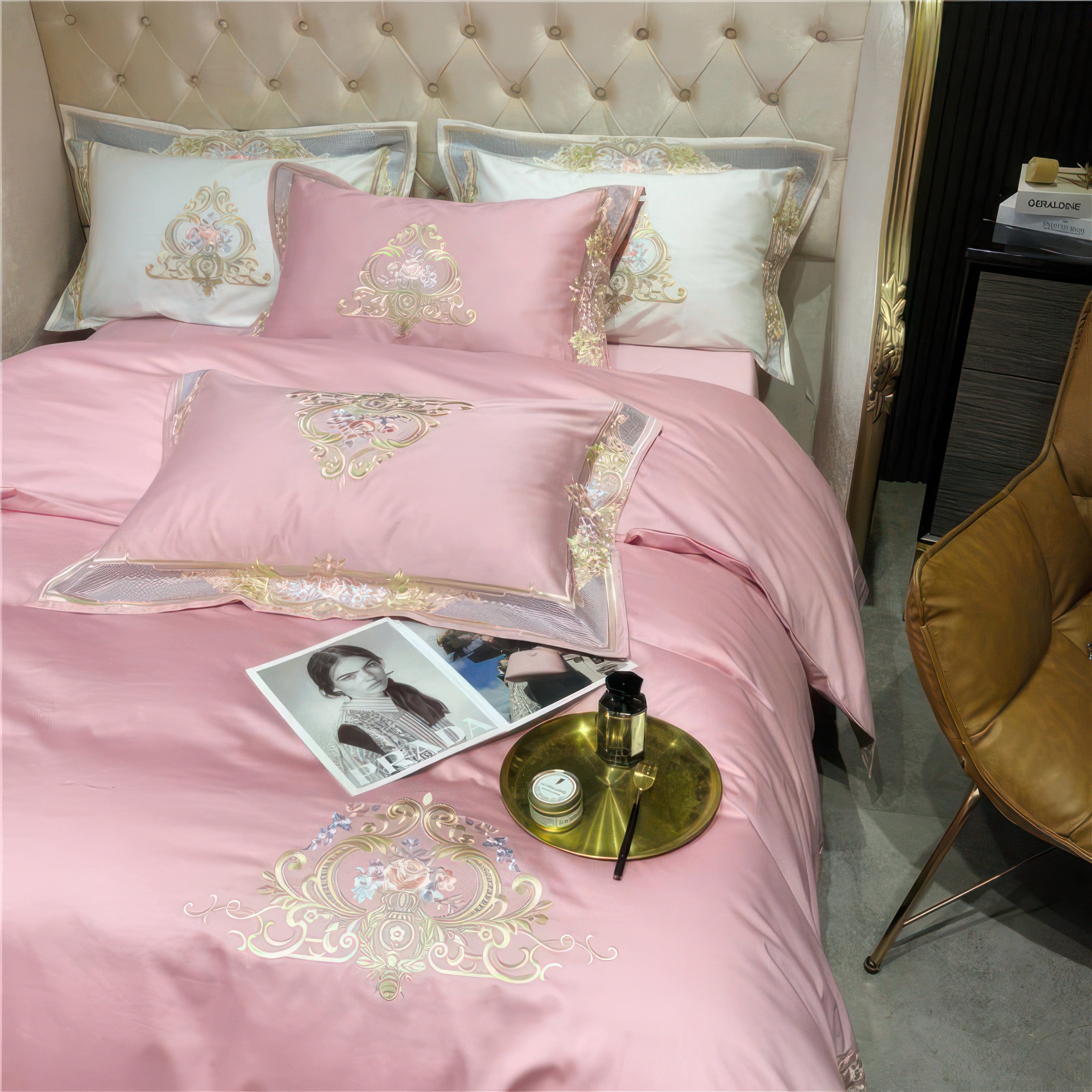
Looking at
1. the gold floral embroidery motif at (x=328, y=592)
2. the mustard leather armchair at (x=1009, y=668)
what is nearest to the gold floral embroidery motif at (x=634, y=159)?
the mustard leather armchair at (x=1009, y=668)

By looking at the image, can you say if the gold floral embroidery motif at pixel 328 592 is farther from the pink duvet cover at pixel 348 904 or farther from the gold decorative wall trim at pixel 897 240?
the gold decorative wall trim at pixel 897 240

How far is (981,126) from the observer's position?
2.35 m

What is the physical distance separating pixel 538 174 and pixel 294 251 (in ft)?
1.76

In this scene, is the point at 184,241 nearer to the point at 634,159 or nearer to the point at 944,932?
the point at 634,159

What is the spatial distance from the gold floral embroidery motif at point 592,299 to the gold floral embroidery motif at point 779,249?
0.39m

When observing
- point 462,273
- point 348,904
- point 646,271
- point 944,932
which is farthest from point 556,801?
point 646,271

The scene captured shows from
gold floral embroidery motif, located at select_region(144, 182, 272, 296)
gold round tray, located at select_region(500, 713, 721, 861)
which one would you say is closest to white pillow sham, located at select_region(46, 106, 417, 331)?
gold floral embroidery motif, located at select_region(144, 182, 272, 296)

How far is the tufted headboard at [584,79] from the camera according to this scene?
207 centimetres

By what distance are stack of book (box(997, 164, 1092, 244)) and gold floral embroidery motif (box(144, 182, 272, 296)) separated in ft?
5.28

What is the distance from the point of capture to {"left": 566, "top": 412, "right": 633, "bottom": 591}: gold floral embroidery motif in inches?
54.9

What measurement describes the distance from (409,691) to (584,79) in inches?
62.5

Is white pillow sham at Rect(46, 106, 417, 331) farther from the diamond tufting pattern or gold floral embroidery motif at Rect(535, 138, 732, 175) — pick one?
gold floral embroidery motif at Rect(535, 138, 732, 175)

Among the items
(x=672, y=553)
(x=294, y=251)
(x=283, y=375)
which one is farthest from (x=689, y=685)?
(x=294, y=251)

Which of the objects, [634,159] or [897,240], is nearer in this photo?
[897,240]
